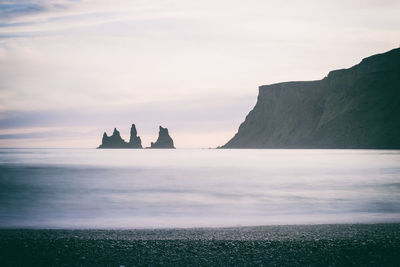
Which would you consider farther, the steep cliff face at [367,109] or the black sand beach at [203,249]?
the steep cliff face at [367,109]

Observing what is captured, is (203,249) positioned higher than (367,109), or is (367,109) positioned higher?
(367,109)

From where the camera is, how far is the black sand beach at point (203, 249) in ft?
33.3

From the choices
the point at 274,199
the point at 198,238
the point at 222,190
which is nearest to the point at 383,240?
the point at 198,238

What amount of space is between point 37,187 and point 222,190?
17332mm

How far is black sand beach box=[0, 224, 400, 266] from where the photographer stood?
10141mm

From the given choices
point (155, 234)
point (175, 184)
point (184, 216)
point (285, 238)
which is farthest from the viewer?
point (175, 184)

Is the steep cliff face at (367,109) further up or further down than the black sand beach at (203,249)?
further up

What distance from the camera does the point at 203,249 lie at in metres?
11.3

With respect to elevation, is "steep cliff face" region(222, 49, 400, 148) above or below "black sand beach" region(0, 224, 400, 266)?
above

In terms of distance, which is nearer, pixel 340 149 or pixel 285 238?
pixel 285 238

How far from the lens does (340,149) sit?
188 metres

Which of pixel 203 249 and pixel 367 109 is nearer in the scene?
pixel 203 249

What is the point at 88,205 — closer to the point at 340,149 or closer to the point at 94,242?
the point at 94,242

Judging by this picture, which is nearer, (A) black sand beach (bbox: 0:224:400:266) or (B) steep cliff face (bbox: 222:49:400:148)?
(A) black sand beach (bbox: 0:224:400:266)
